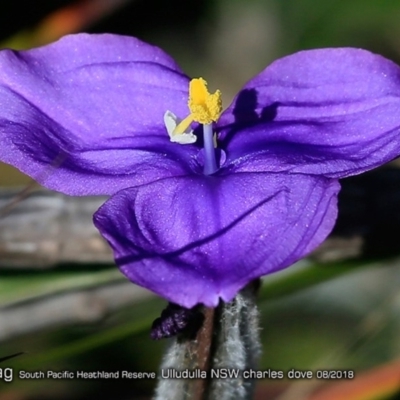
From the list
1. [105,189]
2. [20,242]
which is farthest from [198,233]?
[20,242]

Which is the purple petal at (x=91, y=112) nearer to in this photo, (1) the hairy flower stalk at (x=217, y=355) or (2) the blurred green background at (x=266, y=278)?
(1) the hairy flower stalk at (x=217, y=355)

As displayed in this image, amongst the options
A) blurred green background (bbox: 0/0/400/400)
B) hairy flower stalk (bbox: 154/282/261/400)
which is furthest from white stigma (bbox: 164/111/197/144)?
blurred green background (bbox: 0/0/400/400)

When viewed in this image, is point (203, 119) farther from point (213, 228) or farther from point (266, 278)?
point (266, 278)

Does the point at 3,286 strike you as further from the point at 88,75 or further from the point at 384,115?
the point at 384,115

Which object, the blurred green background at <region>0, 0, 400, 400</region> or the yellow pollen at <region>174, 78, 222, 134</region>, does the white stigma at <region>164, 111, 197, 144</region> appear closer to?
the yellow pollen at <region>174, 78, 222, 134</region>

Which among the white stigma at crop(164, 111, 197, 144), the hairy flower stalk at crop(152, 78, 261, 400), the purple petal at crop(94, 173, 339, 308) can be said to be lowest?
the hairy flower stalk at crop(152, 78, 261, 400)

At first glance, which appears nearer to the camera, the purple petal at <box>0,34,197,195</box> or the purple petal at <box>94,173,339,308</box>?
the purple petal at <box>94,173,339,308</box>
